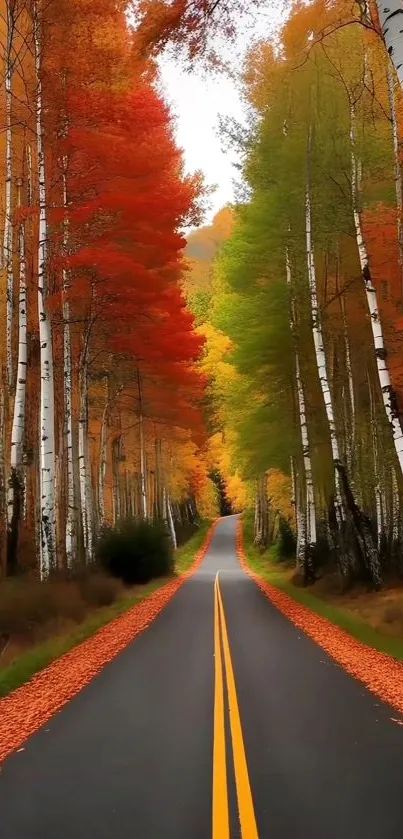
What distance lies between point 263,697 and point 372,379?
51.7 ft

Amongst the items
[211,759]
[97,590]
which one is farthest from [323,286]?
[211,759]

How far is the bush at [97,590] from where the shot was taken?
1628cm

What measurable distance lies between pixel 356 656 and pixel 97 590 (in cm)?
833

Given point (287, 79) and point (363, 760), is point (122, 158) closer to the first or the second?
point (287, 79)

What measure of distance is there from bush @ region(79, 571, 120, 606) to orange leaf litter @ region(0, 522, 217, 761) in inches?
60.1

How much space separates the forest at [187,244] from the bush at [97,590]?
32.3 inches

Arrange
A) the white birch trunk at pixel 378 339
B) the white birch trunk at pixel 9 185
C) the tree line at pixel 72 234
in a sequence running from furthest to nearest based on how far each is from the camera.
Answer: the tree line at pixel 72 234 → the white birch trunk at pixel 378 339 → the white birch trunk at pixel 9 185

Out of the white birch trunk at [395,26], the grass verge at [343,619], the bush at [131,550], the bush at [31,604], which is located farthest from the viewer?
the bush at [131,550]

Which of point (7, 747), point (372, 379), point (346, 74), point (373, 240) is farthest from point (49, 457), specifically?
point (372, 379)

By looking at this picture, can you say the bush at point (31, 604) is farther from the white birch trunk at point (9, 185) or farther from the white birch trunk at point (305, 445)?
the white birch trunk at point (305, 445)

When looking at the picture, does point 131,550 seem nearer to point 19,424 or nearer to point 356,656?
point 19,424

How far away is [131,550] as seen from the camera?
2269 centimetres

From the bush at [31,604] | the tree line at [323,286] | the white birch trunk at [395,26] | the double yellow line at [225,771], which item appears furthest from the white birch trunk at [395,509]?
the white birch trunk at [395,26]

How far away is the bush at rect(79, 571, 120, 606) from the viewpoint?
641 inches
